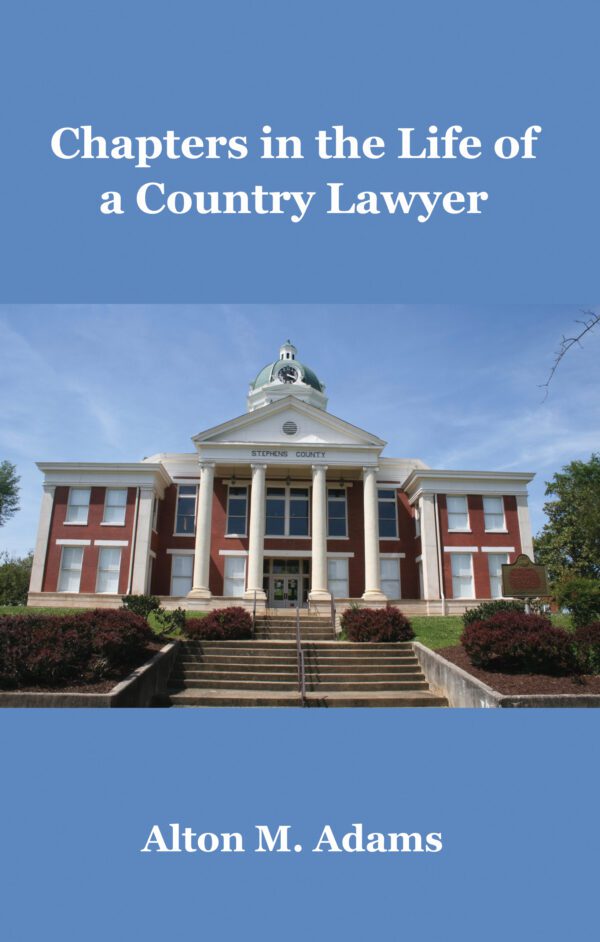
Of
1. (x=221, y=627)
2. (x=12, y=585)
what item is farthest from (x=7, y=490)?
(x=221, y=627)

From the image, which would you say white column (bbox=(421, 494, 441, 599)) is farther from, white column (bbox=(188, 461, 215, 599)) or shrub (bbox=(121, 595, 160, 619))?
shrub (bbox=(121, 595, 160, 619))

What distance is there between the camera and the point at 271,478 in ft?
107

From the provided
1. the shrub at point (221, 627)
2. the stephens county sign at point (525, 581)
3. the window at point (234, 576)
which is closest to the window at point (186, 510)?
the window at point (234, 576)

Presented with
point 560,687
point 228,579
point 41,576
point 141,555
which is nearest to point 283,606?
point 228,579

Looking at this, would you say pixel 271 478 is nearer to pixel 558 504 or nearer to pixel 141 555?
pixel 141 555

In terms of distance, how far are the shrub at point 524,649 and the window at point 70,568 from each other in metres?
21.4

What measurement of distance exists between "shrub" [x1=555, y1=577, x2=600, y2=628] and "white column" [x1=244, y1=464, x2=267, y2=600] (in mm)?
13457

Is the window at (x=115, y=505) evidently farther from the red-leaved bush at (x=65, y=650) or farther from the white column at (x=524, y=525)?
the white column at (x=524, y=525)

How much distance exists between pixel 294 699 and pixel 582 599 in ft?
34.3

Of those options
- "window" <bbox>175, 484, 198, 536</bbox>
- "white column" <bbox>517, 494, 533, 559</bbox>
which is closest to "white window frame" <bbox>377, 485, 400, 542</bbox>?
"white column" <bbox>517, 494, 533, 559</bbox>

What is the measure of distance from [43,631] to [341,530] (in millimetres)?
21027

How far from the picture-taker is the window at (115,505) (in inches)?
1189

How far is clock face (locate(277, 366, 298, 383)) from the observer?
4503cm

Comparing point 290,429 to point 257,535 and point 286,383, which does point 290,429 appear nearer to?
point 257,535
